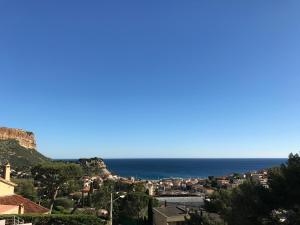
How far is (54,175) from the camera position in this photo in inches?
Result: 2028

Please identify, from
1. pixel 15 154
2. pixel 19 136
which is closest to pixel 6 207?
pixel 15 154

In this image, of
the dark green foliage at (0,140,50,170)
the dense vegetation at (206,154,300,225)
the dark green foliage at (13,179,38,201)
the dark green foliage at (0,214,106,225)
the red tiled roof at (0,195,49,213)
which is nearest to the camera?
the dense vegetation at (206,154,300,225)

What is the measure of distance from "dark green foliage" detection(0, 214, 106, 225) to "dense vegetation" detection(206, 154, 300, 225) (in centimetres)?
1669

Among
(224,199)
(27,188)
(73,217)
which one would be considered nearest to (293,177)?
(224,199)

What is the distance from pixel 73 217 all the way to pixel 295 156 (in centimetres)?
2037

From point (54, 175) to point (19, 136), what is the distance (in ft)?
Answer: 361

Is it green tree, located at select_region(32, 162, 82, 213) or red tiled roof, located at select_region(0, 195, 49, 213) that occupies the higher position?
green tree, located at select_region(32, 162, 82, 213)

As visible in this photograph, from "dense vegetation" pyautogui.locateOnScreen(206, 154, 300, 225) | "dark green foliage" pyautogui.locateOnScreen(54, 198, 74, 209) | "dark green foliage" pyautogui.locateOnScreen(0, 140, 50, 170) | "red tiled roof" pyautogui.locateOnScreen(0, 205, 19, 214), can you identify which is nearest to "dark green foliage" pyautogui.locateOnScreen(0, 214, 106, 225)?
"red tiled roof" pyautogui.locateOnScreen(0, 205, 19, 214)

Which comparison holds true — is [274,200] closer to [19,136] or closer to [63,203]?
[63,203]

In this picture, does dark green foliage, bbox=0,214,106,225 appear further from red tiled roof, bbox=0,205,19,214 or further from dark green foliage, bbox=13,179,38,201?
dark green foliage, bbox=13,179,38,201

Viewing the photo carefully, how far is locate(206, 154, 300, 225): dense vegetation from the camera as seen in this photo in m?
16.1

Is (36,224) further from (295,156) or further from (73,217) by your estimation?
→ (295,156)

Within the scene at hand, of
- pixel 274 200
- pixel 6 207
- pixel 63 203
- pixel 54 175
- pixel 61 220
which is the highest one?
pixel 274 200

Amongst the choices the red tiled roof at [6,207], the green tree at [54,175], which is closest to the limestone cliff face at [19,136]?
the green tree at [54,175]
